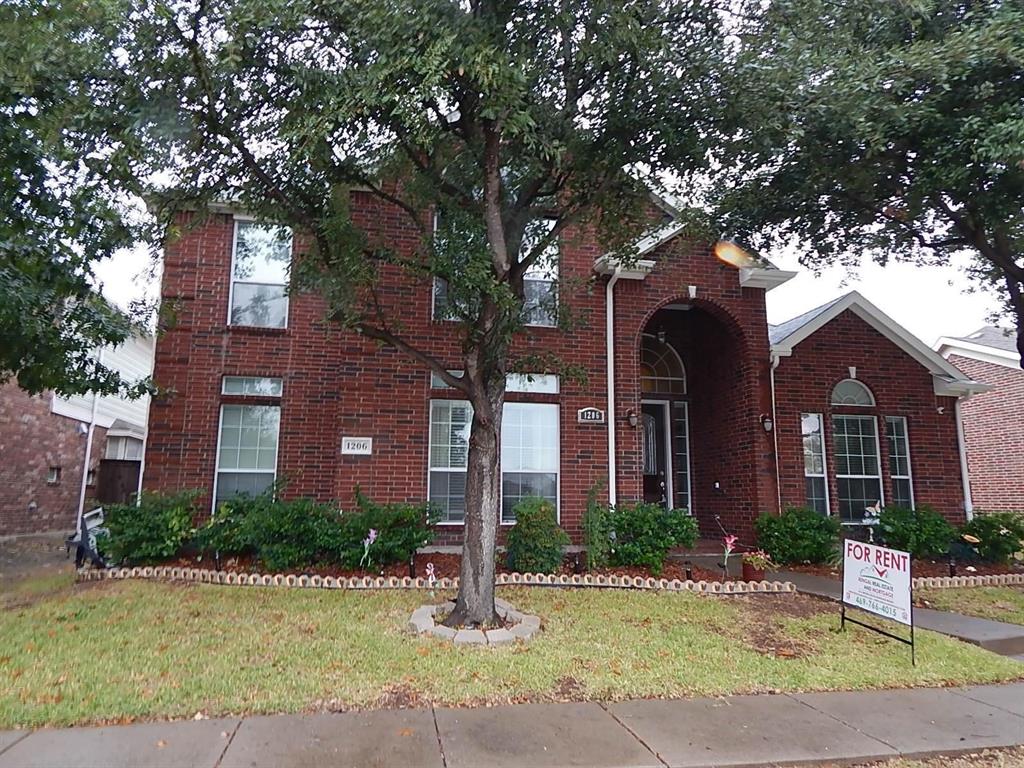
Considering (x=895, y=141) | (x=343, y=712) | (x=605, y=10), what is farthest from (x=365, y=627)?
(x=895, y=141)

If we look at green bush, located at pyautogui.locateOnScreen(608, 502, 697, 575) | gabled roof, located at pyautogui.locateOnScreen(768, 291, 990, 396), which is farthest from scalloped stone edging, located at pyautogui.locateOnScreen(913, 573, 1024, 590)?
gabled roof, located at pyautogui.locateOnScreen(768, 291, 990, 396)

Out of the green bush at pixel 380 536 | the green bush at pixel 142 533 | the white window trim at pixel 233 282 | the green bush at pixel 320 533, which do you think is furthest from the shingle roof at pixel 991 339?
the green bush at pixel 142 533

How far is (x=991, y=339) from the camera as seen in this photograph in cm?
1875

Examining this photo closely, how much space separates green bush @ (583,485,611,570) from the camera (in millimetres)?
9422

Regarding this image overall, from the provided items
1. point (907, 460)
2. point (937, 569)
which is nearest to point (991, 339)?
point (907, 460)

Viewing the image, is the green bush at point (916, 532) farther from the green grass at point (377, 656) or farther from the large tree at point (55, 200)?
the large tree at point (55, 200)

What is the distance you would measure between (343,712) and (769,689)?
3279 mm

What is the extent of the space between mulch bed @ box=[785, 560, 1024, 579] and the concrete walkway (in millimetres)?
1253

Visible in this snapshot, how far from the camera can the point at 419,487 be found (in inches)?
399

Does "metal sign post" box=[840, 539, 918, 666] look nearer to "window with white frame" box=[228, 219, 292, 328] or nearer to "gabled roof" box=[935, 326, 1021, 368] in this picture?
"window with white frame" box=[228, 219, 292, 328]

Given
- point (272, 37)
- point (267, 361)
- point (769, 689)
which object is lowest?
point (769, 689)

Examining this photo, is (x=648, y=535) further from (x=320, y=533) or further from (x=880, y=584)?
(x=320, y=533)

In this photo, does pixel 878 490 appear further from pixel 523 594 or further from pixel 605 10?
pixel 605 10

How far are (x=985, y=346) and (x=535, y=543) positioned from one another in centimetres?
1594
